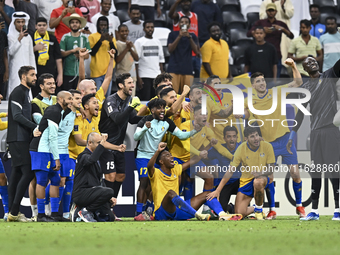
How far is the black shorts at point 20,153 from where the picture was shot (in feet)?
26.0

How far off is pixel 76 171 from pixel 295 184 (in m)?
3.27

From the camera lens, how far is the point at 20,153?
26.1ft

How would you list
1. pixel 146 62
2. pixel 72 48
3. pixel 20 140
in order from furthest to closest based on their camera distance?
pixel 146 62 < pixel 72 48 < pixel 20 140

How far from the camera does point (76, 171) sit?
26.0 ft

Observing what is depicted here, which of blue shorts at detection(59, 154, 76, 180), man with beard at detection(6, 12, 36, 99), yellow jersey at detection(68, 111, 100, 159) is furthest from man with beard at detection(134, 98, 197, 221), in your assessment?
man with beard at detection(6, 12, 36, 99)

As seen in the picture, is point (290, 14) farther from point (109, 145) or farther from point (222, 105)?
point (109, 145)

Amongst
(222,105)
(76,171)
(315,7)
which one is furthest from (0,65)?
(315,7)

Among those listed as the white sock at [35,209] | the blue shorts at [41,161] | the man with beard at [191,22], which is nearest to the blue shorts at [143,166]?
the blue shorts at [41,161]

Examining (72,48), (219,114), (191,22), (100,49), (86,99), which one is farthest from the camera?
(191,22)

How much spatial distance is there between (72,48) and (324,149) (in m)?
5.32

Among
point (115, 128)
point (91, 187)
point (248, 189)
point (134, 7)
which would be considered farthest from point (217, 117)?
point (134, 7)

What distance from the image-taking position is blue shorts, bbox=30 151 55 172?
25.5 feet

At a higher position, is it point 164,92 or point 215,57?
point 215,57

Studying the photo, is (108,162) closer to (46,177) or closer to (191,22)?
(46,177)
